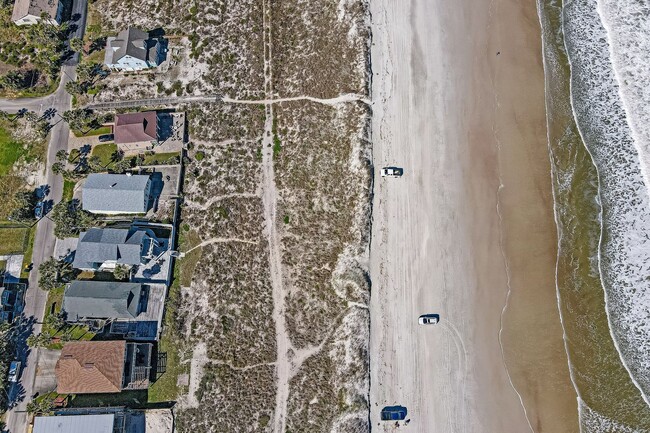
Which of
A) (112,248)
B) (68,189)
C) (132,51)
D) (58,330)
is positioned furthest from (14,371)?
(132,51)

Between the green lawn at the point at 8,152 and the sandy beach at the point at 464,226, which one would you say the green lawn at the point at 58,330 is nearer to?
the green lawn at the point at 8,152

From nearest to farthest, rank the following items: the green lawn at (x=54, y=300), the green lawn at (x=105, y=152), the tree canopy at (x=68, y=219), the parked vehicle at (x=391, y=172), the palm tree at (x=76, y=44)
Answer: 1. the parked vehicle at (x=391, y=172)
2. the green lawn at (x=54, y=300)
3. the tree canopy at (x=68, y=219)
4. the green lawn at (x=105, y=152)
5. the palm tree at (x=76, y=44)

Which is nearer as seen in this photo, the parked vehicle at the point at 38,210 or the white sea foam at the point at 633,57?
the white sea foam at the point at 633,57

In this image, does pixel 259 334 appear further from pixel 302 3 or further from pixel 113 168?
pixel 302 3

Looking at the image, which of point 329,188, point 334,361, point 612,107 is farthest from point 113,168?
point 612,107

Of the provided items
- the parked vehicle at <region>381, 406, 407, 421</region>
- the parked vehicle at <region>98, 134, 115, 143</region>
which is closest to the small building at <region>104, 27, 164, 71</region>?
the parked vehicle at <region>98, 134, 115, 143</region>

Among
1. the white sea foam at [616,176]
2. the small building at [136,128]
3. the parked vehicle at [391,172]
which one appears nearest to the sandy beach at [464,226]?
the parked vehicle at [391,172]

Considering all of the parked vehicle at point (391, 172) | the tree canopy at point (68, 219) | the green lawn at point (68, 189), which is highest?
the parked vehicle at point (391, 172)
